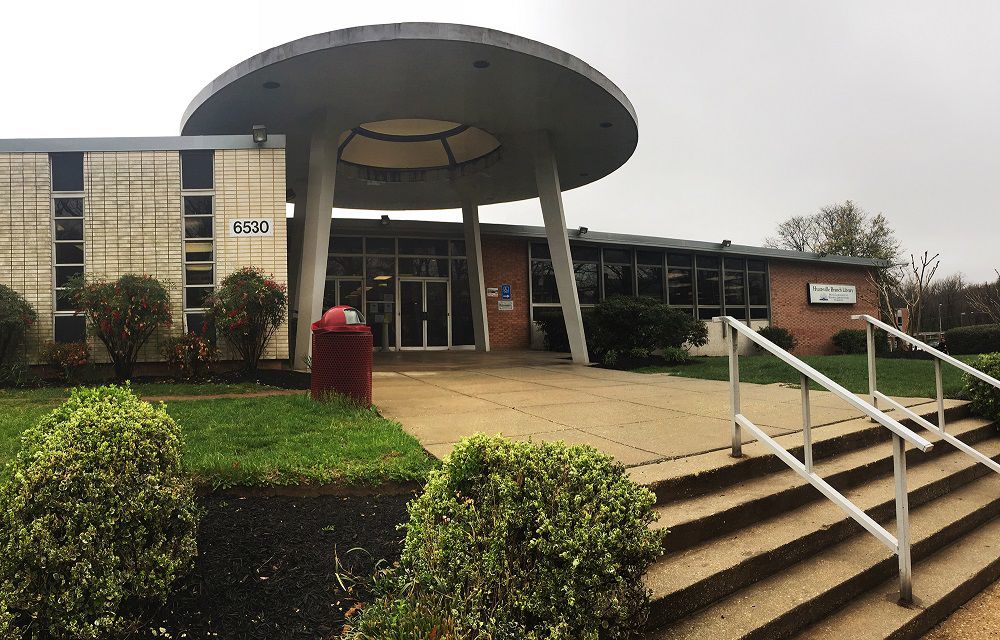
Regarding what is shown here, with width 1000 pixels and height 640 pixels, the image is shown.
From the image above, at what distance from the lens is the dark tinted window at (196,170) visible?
9656 millimetres

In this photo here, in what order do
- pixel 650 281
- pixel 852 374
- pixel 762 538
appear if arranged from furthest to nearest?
1. pixel 650 281
2. pixel 852 374
3. pixel 762 538

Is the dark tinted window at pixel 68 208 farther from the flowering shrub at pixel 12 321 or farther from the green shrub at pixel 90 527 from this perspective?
the green shrub at pixel 90 527

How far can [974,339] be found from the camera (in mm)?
16188

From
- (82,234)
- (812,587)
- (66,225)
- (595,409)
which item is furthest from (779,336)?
(66,225)

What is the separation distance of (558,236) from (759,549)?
35.2 feet

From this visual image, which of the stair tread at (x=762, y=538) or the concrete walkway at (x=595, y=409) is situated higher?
the concrete walkway at (x=595, y=409)

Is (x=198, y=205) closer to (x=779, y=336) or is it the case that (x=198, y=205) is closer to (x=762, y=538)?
(x=762, y=538)

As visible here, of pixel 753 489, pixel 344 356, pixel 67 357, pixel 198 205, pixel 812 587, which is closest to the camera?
pixel 812 587

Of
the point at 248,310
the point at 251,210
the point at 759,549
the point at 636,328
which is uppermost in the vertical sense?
the point at 251,210

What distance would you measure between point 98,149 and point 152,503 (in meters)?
9.63

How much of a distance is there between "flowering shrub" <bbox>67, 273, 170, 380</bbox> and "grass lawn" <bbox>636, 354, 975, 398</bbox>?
28.6 feet

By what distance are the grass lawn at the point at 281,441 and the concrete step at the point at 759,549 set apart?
1.63 m

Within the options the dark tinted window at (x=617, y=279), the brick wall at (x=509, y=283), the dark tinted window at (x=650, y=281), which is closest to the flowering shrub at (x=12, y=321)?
the brick wall at (x=509, y=283)

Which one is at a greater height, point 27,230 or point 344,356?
point 27,230
